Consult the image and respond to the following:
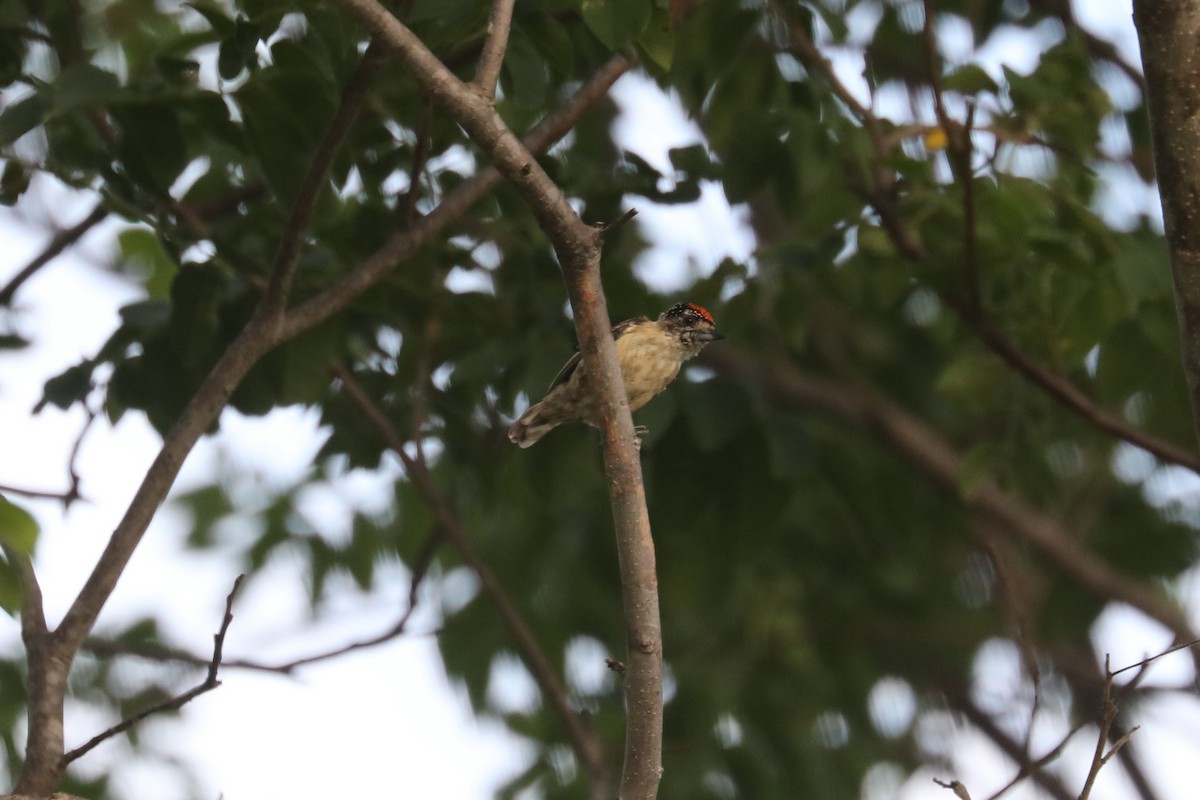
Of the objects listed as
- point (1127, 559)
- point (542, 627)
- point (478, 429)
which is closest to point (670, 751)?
point (542, 627)

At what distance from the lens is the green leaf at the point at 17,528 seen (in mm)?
2514

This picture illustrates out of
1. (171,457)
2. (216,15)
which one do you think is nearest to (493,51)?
(216,15)

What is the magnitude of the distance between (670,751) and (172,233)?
3.70 meters

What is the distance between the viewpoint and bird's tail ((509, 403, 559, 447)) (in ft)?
18.3

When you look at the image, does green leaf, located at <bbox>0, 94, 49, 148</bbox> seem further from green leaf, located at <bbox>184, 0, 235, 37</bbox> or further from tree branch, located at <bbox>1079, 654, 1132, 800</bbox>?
tree branch, located at <bbox>1079, 654, 1132, 800</bbox>

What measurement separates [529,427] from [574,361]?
403 mm

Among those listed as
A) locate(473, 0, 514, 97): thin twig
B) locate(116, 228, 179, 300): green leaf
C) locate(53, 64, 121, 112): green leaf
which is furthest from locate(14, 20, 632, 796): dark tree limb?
locate(116, 228, 179, 300): green leaf

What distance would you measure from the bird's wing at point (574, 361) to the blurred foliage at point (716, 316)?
0.06m

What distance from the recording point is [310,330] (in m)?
4.99

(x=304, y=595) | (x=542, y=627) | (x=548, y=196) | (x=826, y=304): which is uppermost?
(x=826, y=304)

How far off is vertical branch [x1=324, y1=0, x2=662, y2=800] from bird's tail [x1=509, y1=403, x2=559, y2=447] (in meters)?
2.39

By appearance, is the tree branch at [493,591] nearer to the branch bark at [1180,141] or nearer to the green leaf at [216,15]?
the green leaf at [216,15]

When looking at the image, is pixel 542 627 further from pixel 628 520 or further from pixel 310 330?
pixel 628 520

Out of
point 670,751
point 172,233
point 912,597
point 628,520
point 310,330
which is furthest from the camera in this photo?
point 912,597
